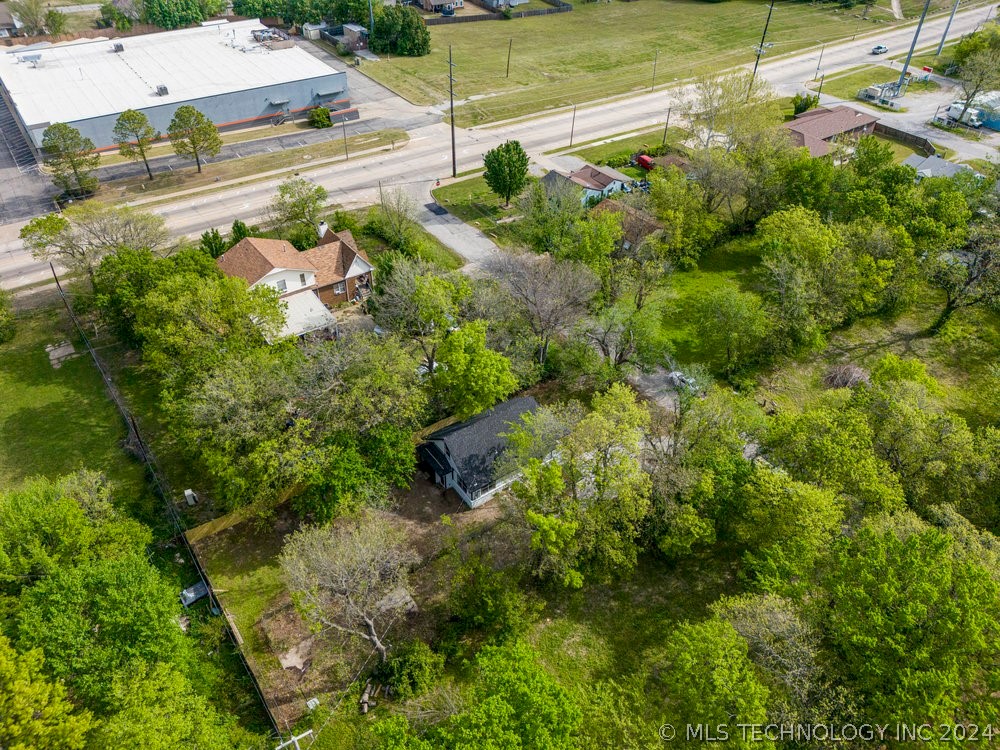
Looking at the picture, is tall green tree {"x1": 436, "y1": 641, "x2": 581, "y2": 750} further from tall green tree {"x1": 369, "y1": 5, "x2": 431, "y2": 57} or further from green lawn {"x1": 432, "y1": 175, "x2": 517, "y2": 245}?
tall green tree {"x1": 369, "y1": 5, "x2": 431, "y2": 57}

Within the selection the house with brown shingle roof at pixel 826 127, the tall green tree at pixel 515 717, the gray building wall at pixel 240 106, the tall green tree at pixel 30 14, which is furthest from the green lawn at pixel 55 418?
the tall green tree at pixel 30 14

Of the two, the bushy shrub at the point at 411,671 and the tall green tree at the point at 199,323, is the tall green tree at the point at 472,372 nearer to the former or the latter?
the tall green tree at the point at 199,323

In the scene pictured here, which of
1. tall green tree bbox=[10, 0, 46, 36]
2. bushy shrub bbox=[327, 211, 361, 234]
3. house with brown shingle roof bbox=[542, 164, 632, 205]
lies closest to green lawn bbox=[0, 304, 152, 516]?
bushy shrub bbox=[327, 211, 361, 234]

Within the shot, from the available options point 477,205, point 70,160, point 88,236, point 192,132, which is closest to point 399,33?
point 192,132

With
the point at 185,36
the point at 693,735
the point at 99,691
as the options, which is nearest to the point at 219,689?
the point at 99,691

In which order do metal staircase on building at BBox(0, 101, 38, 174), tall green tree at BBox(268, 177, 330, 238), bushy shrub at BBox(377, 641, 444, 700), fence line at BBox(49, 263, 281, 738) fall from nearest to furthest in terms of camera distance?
bushy shrub at BBox(377, 641, 444, 700), fence line at BBox(49, 263, 281, 738), tall green tree at BBox(268, 177, 330, 238), metal staircase on building at BBox(0, 101, 38, 174)

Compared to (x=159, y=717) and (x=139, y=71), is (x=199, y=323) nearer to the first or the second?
(x=159, y=717)

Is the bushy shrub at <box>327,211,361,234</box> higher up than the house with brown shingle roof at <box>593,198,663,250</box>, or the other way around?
the house with brown shingle roof at <box>593,198,663,250</box>
